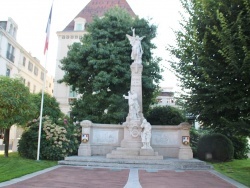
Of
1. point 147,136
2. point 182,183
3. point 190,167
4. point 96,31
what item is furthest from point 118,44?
point 182,183

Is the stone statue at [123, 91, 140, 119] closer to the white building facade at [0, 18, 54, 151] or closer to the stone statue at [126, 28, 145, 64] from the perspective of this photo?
the stone statue at [126, 28, 145, 64]

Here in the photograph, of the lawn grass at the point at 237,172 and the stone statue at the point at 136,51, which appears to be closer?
the lawn grass at the point at 237,172

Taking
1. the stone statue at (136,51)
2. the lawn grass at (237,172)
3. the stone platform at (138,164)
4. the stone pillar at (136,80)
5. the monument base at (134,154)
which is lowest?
the lawn grass at (237,172)

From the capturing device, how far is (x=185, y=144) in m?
16.1

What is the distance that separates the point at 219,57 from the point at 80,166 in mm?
8363

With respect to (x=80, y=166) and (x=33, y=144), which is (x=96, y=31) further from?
(x=80, y=166)

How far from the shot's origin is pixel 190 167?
13.3m

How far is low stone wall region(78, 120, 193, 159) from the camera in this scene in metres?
16.4

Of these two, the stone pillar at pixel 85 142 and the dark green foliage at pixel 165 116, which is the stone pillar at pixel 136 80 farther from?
the dark green foliage at pixel 165 116

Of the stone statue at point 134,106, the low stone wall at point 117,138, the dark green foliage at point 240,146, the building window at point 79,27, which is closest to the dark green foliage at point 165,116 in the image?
the dark green foliage at point 240,146

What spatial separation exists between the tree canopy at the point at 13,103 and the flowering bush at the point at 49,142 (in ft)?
4.60

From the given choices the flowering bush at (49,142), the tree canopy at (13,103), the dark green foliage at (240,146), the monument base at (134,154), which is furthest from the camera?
the dark green foliage at (240,146)

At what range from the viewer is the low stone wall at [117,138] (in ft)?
53.9

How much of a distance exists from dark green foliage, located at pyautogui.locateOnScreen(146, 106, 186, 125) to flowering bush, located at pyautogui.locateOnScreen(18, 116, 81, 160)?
7776 mm
